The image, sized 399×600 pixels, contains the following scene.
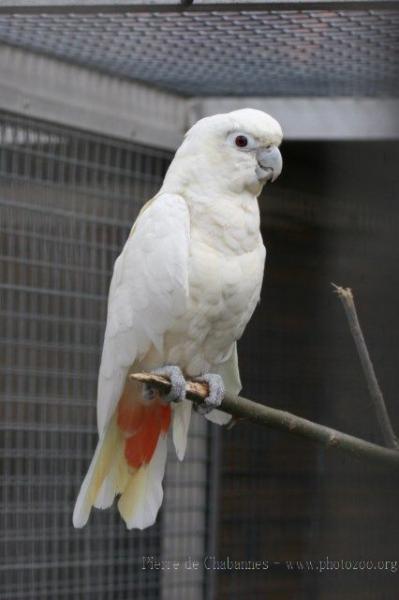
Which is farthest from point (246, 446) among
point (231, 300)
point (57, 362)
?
point (231, 300)

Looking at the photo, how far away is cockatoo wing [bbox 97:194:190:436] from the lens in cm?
143

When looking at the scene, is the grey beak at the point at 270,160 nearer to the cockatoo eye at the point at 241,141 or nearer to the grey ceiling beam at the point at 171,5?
the cockatoo eye at the point at 241,141

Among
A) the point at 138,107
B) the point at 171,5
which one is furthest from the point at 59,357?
the point at 171,5

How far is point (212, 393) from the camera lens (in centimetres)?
141

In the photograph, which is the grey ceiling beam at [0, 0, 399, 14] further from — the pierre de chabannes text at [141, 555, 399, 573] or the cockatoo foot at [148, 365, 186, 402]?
the pierre de chabannes text at [141, 555, 399, 573]

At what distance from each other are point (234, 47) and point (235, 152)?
1.29 ft

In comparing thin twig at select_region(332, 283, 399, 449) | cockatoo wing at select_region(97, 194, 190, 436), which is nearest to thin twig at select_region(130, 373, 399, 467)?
thin twig at select_region(332, 283, 399, 449)

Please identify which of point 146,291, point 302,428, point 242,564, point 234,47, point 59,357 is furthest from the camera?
point 242,564

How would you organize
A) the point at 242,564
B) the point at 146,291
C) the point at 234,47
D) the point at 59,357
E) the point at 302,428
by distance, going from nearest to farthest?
the point at 302,428 → the point at 146,291 → the point at 234,47 → the point at 59,357 → the point at 242,564

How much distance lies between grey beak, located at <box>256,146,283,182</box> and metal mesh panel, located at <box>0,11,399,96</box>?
27 centimetres

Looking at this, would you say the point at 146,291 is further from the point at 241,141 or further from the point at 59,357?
the point at 59,357

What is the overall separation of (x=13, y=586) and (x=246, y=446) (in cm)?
54

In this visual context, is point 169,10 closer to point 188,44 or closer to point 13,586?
point 188,44

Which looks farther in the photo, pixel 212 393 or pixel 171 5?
pixel 171 5
